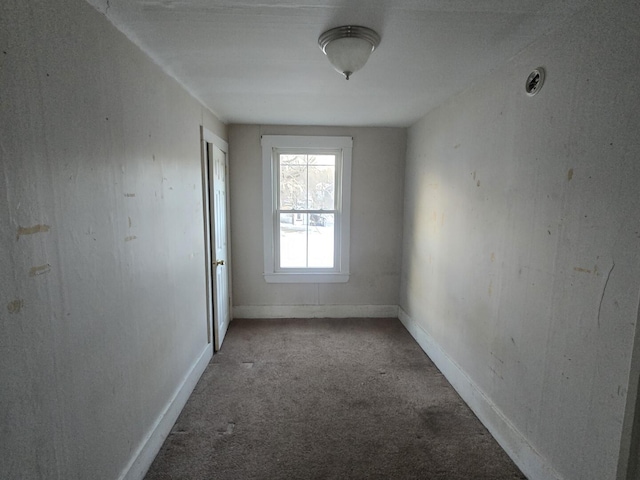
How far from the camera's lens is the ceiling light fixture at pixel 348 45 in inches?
64.4

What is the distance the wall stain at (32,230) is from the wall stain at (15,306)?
19 centimetres

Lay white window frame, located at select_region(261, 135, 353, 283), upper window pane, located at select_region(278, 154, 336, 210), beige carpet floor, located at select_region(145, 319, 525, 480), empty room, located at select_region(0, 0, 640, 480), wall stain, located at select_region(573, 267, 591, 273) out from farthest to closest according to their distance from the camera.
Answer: upper window pane, located at select_region(278, 154, 336, 210) → white window frame, located at select_region(261, 135, 353, 283) → beige carpet floor, located at select_region(145, 319, 525, 480) → wall stain, located at select_region(573, 267, 591, 273) → empty room, located at select_region(0, 0, 640, 480)

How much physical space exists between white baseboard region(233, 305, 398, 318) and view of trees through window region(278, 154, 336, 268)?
540 millimetres

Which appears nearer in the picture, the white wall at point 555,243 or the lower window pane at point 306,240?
the white wall at point 555,243

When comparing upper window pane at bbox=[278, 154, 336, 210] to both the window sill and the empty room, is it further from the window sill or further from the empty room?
the window sill

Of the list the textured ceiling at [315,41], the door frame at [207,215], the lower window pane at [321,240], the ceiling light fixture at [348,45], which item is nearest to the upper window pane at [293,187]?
the lower window pane at [321,240]

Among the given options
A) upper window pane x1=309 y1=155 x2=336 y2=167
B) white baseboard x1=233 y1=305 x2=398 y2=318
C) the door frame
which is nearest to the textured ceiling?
the door frame

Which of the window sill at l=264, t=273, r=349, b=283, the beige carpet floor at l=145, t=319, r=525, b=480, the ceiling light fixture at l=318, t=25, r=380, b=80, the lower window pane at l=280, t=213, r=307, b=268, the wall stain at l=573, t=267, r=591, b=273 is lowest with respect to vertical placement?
the beige carpet floor at l=145, t=319, r=525, b=480

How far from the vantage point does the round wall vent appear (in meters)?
1.72

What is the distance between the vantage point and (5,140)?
96cm

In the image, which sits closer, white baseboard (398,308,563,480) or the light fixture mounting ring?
the light fixture mounting ring

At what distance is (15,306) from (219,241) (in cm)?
244

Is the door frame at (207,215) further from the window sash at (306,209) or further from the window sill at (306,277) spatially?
the window sill at (306,277)

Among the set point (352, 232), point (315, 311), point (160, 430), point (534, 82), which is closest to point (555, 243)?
point (534, 82)
